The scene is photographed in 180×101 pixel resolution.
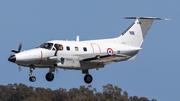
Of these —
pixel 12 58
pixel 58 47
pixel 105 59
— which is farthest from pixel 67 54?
pixel 12 58

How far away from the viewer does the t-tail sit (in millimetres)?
45719

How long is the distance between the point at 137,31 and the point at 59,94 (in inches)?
1190

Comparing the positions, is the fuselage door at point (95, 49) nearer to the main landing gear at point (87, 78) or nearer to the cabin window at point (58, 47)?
the main landing gear at point (87, 78)

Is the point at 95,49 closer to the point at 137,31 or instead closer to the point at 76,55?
the point at 76,55

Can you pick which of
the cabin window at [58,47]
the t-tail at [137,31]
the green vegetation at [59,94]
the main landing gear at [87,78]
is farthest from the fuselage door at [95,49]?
the green vegetation at [59,94]

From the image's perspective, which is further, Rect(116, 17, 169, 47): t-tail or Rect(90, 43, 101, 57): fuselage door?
Rect(116, 17, 169, 47): t-tail

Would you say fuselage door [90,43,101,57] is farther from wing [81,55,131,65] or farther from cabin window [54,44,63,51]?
cabin window [54,44,63,51]

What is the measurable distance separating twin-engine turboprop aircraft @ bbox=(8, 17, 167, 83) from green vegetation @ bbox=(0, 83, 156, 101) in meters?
24.7

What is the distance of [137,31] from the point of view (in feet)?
151

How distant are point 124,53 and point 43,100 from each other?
91.5ft

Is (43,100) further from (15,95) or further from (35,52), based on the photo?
(35,52)

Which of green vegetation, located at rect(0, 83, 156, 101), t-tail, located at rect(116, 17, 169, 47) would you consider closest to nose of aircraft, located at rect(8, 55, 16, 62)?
t-tail, located at rect(116, 17, 169, 47)

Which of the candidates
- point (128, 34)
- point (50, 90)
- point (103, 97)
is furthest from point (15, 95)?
point (128, 34)

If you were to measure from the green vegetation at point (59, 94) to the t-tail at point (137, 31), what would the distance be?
23641 mm
